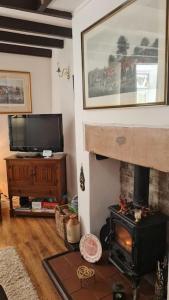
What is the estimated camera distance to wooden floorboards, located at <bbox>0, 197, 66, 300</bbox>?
210cm

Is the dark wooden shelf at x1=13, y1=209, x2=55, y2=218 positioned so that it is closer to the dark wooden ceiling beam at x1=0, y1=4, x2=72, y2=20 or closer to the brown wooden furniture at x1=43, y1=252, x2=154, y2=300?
the brown wooden furniture at x1=43, y1=252, x2=154, y2=300

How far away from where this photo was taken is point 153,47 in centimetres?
148

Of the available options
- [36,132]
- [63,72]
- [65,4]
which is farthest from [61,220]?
[65,4]

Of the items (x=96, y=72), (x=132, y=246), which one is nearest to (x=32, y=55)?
(x=96, y=72)

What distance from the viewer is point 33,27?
107 inches

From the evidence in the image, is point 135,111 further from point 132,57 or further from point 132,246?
point 132,246

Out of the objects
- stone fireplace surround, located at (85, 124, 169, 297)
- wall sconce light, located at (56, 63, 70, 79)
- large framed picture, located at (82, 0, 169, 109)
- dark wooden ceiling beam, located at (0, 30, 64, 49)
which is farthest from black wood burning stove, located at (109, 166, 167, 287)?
dark wooden ceiling beam, located at (0, 30, 64, 49)

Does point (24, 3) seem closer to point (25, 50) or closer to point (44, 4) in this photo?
point (44, 4)

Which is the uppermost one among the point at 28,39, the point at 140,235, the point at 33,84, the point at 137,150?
the point at 28,39

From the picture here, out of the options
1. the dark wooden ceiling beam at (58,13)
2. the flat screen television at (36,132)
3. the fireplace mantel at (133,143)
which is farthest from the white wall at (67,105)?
the fireplace mantel at (133,143)

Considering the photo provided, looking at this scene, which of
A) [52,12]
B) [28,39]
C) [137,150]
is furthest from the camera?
[28,39]

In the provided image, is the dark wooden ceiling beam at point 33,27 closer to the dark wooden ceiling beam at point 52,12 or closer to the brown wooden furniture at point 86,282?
the dark wooden ceiling beam at point 52,12

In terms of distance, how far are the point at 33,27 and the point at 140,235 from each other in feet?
8.04

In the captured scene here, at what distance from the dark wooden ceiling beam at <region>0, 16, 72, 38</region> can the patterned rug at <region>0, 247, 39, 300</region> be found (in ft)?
8.01
